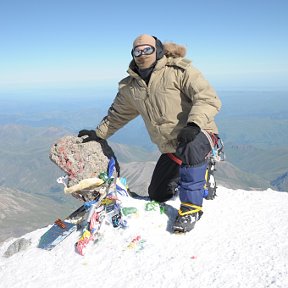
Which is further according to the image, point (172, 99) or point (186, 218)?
point (172, 99)

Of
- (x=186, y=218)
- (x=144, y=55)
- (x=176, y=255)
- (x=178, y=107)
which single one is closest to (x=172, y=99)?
(x=178, y=107)

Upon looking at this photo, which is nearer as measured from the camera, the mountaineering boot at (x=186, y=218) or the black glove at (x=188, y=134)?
the black glove at (x=188, y=134)

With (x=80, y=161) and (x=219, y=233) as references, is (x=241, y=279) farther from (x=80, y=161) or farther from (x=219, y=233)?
(x=80, y=161)

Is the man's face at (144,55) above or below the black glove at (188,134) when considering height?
above

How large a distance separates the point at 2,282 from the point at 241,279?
6.08 m

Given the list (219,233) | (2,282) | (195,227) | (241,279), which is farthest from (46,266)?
(241,279)

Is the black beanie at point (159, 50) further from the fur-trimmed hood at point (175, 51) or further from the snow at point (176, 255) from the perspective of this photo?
the snow at point (176, 255)

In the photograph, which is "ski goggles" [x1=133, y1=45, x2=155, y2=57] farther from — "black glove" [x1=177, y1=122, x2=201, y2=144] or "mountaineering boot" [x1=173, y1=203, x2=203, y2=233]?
"mountaineering boot" [x1=173, y1=203, x2=203, y2=233]

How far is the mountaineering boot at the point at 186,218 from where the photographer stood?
818 cm

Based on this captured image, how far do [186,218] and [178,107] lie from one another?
2.85 m

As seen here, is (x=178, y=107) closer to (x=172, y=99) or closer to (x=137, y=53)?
(x=172, y=99)

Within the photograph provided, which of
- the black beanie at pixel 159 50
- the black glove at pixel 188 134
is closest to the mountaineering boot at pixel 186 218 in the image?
the black glove at pixel 188 134

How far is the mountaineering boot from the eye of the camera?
26.8 ft

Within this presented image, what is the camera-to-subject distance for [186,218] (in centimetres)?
829
